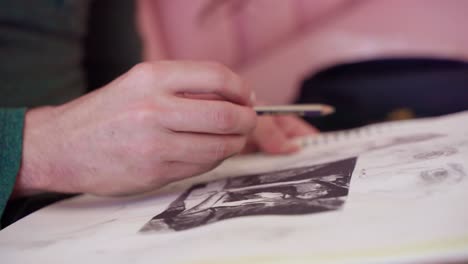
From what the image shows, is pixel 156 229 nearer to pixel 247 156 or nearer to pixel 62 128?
pixel 62 128

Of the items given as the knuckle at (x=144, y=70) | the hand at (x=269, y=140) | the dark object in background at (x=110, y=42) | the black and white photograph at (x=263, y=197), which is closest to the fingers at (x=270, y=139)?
the hand at (x=269, y=140)

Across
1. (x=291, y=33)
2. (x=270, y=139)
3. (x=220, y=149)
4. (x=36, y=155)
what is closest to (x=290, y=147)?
(x=270, y=139)

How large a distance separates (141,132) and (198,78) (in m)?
0.06

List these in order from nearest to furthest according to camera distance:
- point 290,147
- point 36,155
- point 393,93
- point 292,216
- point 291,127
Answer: point 292,216, point 36,155, point 290,147, point 291,127, point 393,93

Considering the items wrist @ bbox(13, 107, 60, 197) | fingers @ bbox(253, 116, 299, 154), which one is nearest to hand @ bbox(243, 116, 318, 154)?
fingers @ bbox(253, 116, 299, 154)

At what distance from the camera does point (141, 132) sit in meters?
0.38

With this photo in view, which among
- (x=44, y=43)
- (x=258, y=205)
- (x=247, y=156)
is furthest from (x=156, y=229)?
(x=44, y=43)

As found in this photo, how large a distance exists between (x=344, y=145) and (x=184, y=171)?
220 millimetres

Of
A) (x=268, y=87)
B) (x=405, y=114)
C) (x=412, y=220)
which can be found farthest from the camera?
(x=268, y=87)

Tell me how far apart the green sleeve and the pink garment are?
52 centimetres

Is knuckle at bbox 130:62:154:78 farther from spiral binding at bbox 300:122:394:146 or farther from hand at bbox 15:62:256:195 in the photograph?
spiral binding at bbox 300:122:394:146

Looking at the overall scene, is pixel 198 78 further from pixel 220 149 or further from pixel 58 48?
pixel 58 48

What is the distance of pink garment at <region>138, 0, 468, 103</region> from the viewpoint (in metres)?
0.97

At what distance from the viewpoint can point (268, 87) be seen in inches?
41.9
